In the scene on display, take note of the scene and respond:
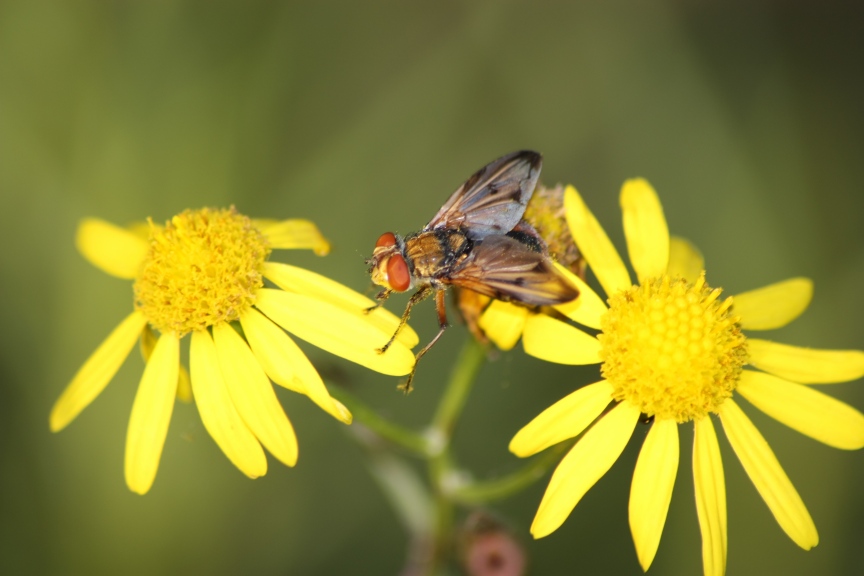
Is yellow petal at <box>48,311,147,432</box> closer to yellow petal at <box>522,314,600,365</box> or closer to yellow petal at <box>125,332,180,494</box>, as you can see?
yellow petal at <box>125,332,180,494</box>

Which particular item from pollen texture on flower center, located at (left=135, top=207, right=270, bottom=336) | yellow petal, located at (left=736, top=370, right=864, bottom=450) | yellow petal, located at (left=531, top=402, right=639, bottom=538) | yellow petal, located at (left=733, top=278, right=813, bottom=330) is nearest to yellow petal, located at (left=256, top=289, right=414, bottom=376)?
pollen texture on flower center, located at (left=135, top=207, right=270, bottom=336)

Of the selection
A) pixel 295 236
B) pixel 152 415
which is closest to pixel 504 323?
pixel 295 236

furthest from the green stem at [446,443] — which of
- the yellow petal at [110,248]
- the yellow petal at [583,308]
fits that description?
the yellow petal at [110,248]

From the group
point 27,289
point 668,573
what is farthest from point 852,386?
point 27,289

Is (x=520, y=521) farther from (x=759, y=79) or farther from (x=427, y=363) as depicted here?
(x=759, y=79)

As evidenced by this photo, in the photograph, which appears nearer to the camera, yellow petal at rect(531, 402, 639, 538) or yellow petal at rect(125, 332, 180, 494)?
yellow petal at rect(531, 402, 639, 538)

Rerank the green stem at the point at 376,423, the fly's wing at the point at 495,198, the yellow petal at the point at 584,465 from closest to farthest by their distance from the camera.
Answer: the yellow petal at the point at 584,465, the green stem at the point at 376,423, the fly's wing at the point at 495,198

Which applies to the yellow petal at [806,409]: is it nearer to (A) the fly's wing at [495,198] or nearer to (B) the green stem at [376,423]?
(A) the fly's wing at [495,198]
